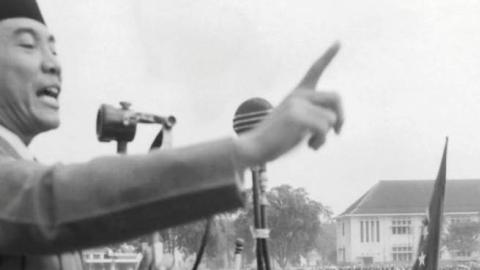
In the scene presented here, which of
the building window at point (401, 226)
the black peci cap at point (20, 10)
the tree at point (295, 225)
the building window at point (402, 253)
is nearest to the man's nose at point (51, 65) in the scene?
the black peci cap at point (20, 10)

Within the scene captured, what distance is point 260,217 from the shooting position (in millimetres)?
1963

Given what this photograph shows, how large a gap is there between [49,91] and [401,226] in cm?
9133

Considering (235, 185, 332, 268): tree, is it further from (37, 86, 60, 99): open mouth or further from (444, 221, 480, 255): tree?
(37, 86, 60, 99): open mouth

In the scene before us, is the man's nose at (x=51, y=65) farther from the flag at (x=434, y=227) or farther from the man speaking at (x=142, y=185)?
the flag at (x=434, y=227)

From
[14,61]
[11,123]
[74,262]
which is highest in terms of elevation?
[14,61]

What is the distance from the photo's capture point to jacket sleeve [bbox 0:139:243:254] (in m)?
1.32

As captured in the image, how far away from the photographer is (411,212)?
3590 inches

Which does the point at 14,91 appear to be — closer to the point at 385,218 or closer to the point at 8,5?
the point at 8,5

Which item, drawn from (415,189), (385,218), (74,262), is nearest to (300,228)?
(385,218)

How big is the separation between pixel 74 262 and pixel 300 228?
68.6 m

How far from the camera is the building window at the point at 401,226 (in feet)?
296

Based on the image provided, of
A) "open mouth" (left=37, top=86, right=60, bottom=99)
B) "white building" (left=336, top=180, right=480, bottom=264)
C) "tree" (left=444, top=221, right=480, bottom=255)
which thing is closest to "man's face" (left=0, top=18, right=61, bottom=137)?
"open mouth" (left=37, top=86, right=60, bottom=99)

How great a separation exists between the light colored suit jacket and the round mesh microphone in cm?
57

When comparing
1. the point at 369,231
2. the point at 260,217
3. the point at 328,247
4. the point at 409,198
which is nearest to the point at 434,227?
the point at 260,217
